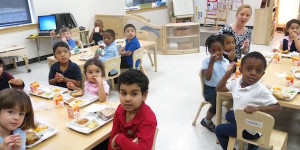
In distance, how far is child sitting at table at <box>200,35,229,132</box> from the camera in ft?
7.93

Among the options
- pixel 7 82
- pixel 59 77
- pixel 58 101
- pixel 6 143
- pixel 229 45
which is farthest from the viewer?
pixel 229 45

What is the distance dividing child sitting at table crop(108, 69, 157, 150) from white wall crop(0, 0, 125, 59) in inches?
200

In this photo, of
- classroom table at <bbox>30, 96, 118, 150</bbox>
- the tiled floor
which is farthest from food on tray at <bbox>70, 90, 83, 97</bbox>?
the tiled floor

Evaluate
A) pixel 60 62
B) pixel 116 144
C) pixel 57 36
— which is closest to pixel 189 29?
pixel 57 36

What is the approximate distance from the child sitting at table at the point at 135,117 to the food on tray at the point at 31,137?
0.43m

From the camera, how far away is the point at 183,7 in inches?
379

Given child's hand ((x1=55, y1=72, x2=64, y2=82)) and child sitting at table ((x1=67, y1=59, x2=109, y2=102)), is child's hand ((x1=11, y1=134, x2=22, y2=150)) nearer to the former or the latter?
child sitting at table ((x1=67, y1=59, x2=109, y2=102))

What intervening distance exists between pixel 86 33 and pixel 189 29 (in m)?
2.73

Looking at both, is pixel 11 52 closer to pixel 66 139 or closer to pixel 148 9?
pixel 66 139

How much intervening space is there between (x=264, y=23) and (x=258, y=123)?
5732mm

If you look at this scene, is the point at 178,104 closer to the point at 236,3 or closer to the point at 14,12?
the point at 14,12

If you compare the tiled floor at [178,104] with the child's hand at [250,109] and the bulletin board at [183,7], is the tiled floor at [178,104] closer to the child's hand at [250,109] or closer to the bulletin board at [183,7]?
the child's hand at [250,109]

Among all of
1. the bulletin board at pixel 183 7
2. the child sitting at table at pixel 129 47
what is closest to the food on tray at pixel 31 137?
the child sitting at table at pixel 129 47

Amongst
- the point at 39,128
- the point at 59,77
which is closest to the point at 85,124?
the point at 39,128
